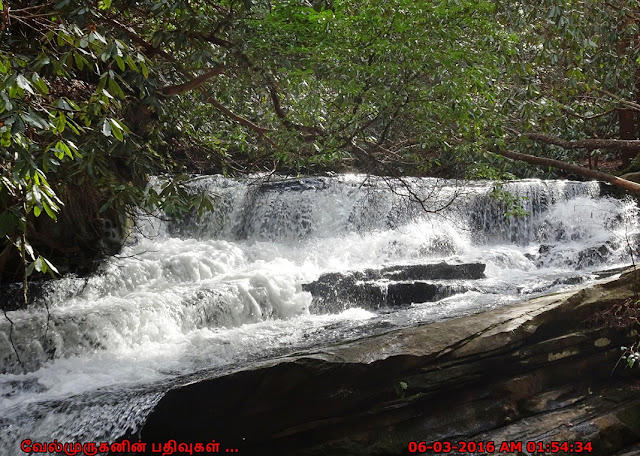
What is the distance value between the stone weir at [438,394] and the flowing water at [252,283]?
0.44 metres

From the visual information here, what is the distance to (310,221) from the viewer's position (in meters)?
12.0

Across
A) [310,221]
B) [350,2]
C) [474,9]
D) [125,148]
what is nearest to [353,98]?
[350,2]

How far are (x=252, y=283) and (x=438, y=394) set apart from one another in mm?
3679

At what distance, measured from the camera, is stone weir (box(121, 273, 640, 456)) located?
4.42 meters

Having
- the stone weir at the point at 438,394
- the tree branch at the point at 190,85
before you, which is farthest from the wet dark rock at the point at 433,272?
the tree branch at the point at 190,85

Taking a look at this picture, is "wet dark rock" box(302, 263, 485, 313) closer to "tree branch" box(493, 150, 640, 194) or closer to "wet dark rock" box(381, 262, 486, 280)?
"wet dark rock" box(381, 262, 486, 280)

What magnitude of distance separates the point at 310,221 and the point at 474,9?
22.7 feet

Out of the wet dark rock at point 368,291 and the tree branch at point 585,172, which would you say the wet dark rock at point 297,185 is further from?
the tree branch at point 585,172

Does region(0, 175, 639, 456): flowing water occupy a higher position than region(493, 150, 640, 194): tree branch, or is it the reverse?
region(493, 150, 640, 194): tree branch

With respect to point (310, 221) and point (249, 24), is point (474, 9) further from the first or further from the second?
point (310, 221)

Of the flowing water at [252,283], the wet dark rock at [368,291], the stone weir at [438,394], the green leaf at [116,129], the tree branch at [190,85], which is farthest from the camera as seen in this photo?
the wet dark rock at [368,291]

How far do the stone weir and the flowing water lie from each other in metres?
0.44

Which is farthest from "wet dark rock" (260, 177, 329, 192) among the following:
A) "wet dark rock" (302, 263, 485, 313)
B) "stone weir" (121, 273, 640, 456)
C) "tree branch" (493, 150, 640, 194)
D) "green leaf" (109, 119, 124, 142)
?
"green leaf" (109, 119, 124, 142)

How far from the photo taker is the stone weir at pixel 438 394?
14.5 ft
